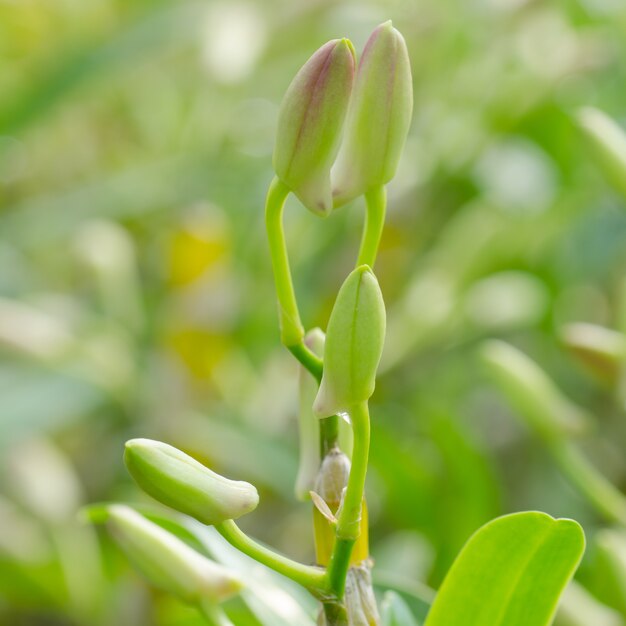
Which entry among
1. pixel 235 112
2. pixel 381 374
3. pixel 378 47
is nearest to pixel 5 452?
pixel 381 374

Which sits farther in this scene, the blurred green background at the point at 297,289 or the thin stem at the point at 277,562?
the blurred green background at the point at 297,289

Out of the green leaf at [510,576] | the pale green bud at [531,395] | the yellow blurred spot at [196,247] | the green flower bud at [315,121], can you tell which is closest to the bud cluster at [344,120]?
the green flower bud at [315,121]

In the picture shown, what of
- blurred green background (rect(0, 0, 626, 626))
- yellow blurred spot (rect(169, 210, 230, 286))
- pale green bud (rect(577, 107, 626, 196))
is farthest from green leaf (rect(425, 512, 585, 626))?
yellow blurred spot (rect(169, 210, 230, 286))

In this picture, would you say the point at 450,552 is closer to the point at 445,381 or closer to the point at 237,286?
the point at 445,381

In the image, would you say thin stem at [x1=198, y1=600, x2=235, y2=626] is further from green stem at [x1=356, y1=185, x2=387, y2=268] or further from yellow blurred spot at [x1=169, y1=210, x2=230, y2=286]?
yellow blurred spot at [x1=169, y1=210, x2=230, y2=286]

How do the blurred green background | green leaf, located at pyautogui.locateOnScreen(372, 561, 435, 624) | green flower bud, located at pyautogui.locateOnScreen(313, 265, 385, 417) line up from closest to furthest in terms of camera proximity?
1. green flower bud, located at pyautogui.locateOnScreen(313, 265, 385, 417)
2. green leaf, located at pyautogui.locateOnScreen(372, 561, 435, 624)
3. the blurred green background

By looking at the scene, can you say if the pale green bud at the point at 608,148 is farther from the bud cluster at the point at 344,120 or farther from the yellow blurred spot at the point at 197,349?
the yellow blurred spot at the point at 197,349
